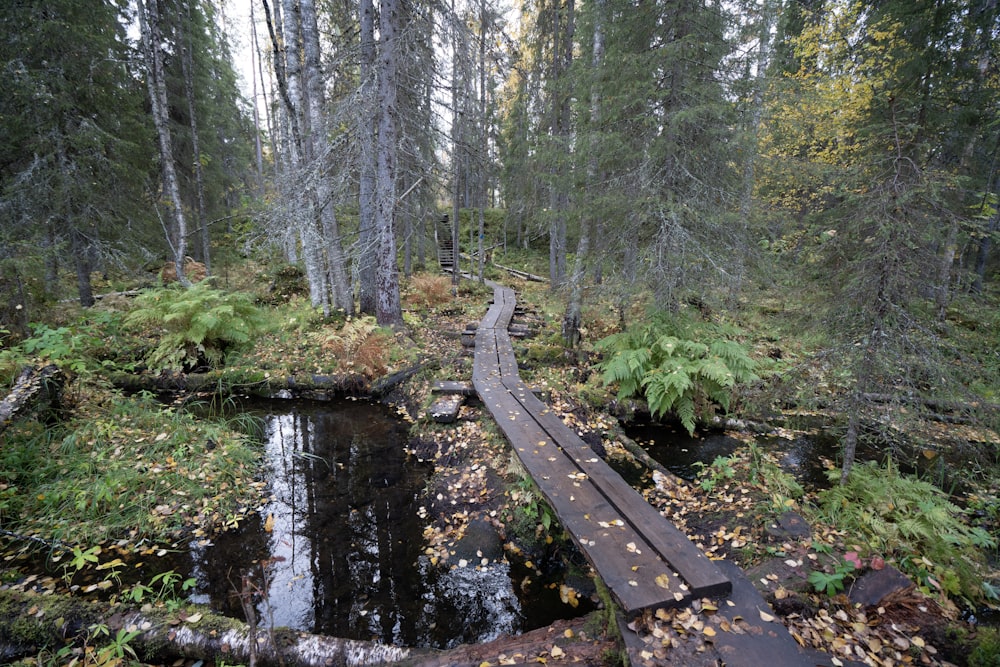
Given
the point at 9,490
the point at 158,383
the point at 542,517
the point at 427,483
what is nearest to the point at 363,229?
the point at 158,383

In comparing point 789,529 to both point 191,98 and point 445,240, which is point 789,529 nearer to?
point 191,98

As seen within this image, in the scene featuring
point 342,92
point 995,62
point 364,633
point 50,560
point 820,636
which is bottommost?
point 364,633

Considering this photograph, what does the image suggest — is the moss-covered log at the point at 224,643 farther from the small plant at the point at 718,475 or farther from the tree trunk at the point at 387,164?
the tree trunk at the point at 387,164

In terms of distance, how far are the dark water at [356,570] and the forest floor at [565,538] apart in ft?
0.86

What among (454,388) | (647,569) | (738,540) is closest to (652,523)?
(647,569)

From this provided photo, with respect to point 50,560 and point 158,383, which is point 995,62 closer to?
point 50,560

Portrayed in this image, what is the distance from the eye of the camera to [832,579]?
3033 millimetres

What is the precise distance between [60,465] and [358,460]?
345 centimetres

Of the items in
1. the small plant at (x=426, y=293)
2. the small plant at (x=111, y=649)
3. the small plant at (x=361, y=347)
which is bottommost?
the small plant at (x=111, y=649)

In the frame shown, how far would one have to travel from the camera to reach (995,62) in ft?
31.7

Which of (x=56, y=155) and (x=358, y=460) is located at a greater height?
(x=56, y=155)

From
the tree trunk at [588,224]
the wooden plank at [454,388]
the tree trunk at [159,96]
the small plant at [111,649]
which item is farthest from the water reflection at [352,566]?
the tree trunk at [159,96]

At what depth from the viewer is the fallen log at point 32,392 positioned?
4797mm

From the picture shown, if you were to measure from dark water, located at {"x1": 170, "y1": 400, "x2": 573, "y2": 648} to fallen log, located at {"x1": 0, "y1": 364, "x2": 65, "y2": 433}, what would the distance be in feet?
9.52
